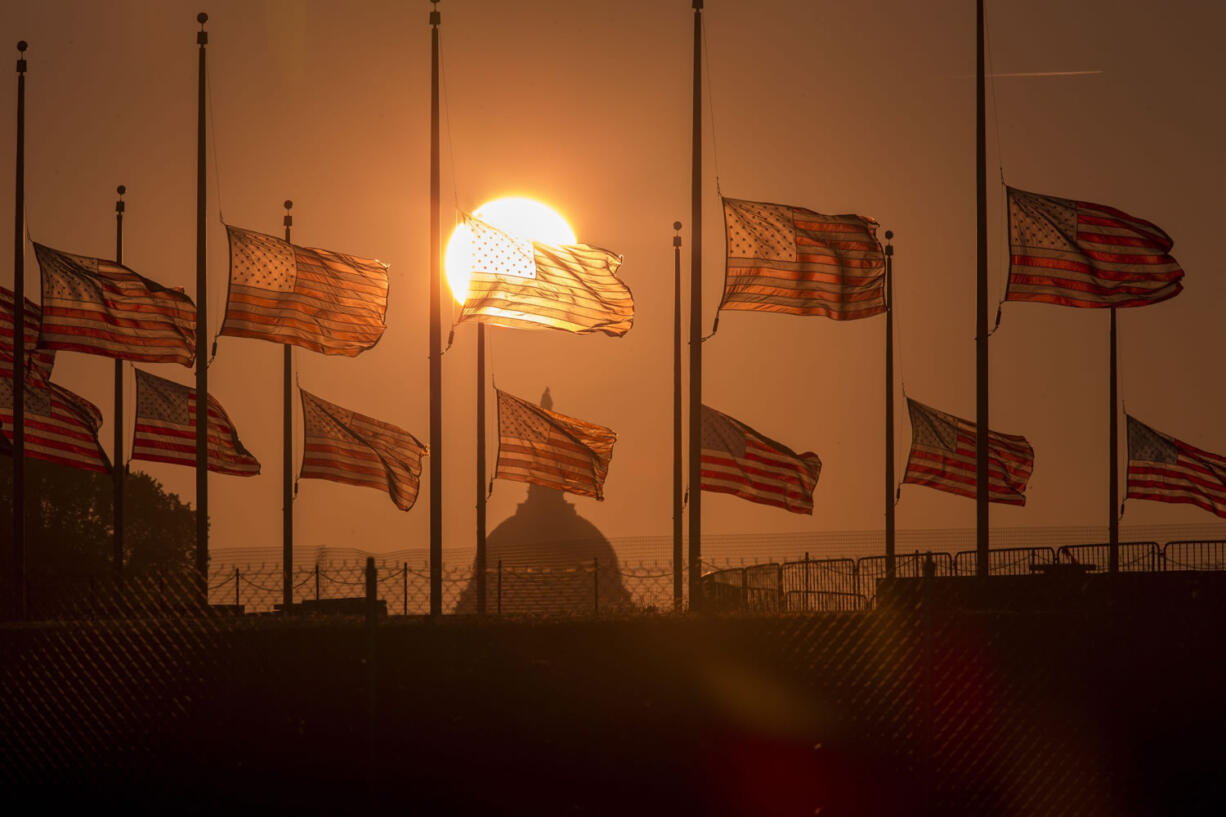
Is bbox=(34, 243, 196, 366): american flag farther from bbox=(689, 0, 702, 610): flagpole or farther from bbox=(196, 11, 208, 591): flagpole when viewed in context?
bbox=(689, 0, 702, 610): flagpole

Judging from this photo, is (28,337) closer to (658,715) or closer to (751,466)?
(751,466)

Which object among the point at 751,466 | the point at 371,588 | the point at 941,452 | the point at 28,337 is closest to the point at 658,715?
the point at 371,588

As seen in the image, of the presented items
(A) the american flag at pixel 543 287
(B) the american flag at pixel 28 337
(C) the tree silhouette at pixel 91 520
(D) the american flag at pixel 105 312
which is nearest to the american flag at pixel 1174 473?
(A) the american flag at pixel 543 287

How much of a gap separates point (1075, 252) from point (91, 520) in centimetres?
7115

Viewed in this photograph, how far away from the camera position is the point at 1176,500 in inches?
1654

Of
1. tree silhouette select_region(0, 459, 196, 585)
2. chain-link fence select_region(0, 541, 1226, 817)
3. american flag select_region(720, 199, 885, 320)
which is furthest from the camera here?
tree silhouette select_region(0, 459, 196, 585)

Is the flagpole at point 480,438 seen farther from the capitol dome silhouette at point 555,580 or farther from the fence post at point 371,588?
the fence post at point 371,588

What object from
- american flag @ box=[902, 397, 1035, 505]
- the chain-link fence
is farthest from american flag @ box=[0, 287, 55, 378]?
american flag @ box=[902, 397, 1035, 505]

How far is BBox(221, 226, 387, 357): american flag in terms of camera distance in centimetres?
2930

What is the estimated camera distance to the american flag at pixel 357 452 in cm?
3634

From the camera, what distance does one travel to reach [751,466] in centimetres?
3466

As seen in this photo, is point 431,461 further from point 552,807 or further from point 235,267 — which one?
point 552,807

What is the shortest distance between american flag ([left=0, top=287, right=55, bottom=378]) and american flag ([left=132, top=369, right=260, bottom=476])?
2.33 m

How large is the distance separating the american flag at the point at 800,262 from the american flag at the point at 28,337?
492 inches
